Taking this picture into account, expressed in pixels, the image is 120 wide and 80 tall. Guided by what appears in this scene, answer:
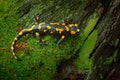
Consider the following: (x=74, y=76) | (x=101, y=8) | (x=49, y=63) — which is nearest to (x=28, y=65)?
(x=49, y=63)

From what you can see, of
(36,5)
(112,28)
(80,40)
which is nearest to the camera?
(112,28)

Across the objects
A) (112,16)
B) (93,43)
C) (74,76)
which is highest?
(112,16)

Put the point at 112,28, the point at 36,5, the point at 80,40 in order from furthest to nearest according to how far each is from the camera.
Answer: the point at 36,5
the point at 80,40
the point at 112,28

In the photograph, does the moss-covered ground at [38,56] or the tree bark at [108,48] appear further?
the moss-covered ground at [38,56]

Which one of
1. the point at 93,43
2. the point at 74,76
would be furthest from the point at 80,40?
the point at 74,76

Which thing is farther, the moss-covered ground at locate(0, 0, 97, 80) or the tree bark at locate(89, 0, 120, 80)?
the moss-covered ground at locate(0, 0, 97, 80)

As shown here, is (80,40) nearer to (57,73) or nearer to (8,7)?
(57,73)

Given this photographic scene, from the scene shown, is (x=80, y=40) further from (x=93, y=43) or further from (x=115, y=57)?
(x=115, y=57)

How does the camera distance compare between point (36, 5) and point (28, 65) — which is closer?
point (28, 65)

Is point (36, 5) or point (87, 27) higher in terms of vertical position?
point (36, 5)
